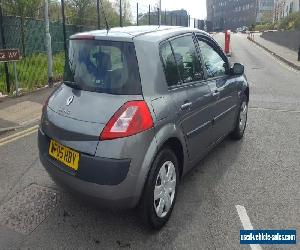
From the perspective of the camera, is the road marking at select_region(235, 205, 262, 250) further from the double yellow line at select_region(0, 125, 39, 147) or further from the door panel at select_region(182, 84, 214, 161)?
the double yellow line at select_region(0, 125, 39, 147)

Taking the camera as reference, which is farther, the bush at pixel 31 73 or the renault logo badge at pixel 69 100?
the bush at pixel 31 73

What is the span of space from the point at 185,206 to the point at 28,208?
1619 mm

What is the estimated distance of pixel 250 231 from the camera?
123 inches

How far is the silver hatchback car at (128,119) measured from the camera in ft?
9.09

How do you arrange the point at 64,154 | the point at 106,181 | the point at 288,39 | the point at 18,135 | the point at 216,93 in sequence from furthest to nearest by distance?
the point at 288,39 → the point at 18,135 → the point at 216,93 → the point at 64,154 → the point at 106,181

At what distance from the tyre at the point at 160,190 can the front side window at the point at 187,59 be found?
92cm

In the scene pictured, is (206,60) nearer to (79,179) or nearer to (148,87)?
(148,87)

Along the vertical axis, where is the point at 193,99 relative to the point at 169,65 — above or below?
below

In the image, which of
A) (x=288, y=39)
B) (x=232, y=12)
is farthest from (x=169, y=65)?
(x=232, y=12)

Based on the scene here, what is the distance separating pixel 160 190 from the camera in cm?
310

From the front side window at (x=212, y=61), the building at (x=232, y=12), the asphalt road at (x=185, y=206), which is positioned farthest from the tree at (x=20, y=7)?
the building at (x=232, y=12)

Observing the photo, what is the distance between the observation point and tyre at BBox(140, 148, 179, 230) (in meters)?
2.92

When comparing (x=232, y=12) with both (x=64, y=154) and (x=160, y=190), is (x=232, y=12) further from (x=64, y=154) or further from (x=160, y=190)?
(x=64, y=154)

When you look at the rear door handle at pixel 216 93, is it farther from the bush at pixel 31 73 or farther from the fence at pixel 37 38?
the bush at pixel 31 73
